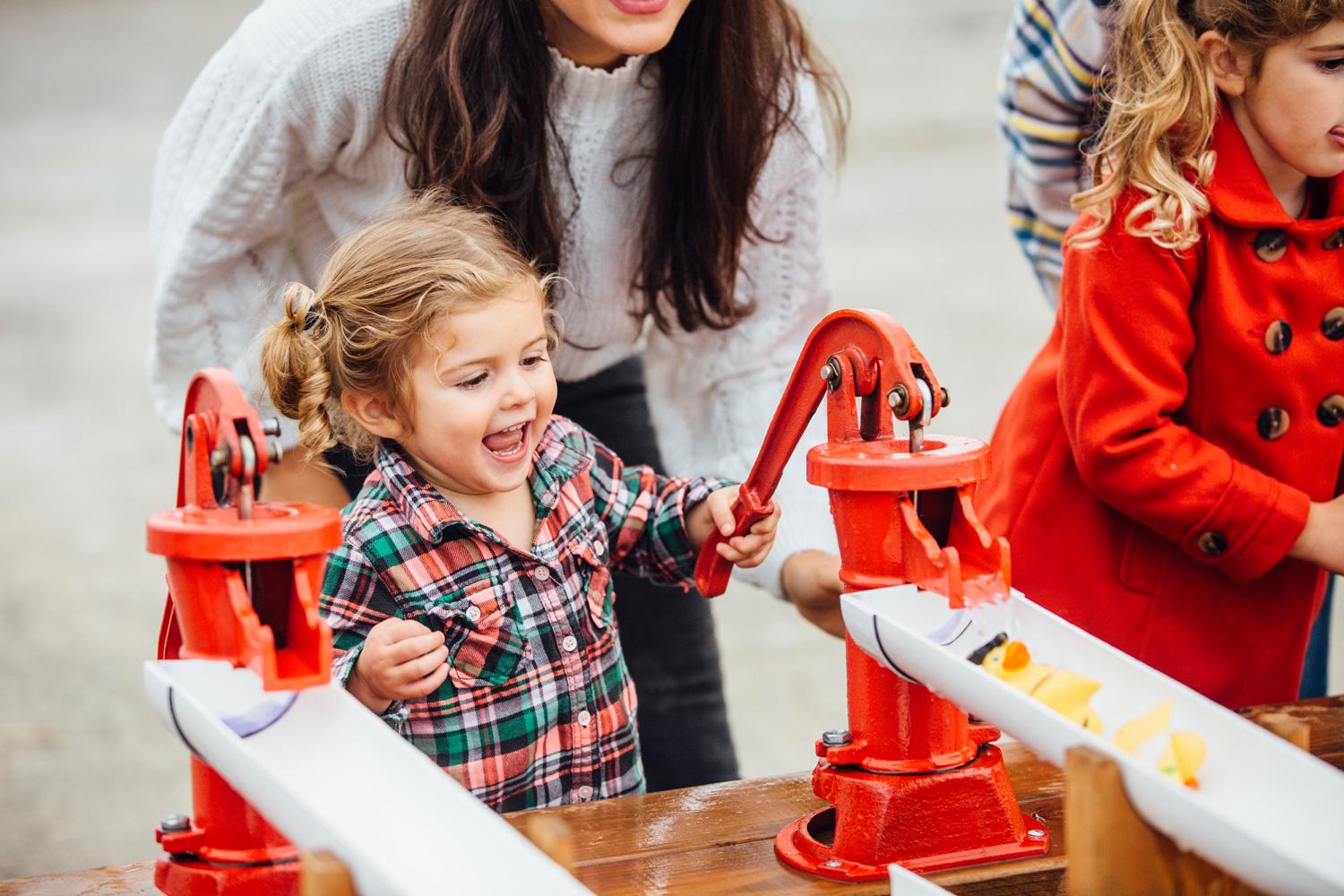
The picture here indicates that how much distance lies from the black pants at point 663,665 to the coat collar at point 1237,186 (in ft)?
2.52

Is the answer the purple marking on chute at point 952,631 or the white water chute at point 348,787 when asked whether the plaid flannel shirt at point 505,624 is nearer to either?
the white water chute at point 348,787

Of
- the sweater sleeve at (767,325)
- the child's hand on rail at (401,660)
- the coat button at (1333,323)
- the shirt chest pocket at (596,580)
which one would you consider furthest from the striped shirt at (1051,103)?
the child's hand on rail at (401,660)

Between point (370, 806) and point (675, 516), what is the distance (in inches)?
24.5

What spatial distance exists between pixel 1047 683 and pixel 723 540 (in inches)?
16.8

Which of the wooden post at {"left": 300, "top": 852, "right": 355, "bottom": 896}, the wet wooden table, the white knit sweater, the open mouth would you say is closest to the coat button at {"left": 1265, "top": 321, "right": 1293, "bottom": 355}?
the wet wooden table

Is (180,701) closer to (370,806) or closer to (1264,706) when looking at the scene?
(370,806)

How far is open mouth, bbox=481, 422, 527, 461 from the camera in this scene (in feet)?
4.54

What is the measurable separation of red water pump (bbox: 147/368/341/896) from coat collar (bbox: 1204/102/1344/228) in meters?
0.94

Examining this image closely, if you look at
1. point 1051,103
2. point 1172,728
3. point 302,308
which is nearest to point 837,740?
point 1172,728

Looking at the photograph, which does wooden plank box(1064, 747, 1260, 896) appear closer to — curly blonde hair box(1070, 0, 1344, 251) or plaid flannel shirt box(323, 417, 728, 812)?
plaid flannel shirt box(323, 417, 728, 812)

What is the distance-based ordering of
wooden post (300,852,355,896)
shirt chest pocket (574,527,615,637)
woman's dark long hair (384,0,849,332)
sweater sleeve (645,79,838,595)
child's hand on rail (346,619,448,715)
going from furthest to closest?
sweater sleeve (645,79,838,595) < woman's dark long hair (384,0,849,332) < shirt chest pocket (574,527,615,637) < child's hand on rail (346,619,448,715) < wooden post (300,852,355,896)

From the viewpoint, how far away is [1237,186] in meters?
1.52

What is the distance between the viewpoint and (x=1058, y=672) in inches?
43.5

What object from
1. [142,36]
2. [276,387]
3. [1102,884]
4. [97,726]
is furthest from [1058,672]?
[142,36]
